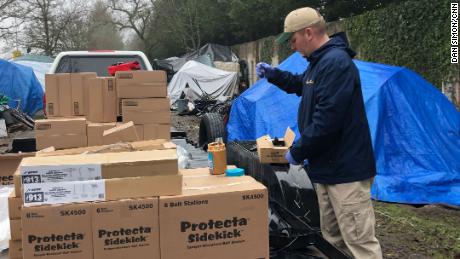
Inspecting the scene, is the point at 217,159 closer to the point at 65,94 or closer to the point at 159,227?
the point at 159,227

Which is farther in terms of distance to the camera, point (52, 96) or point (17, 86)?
point (17, 86)

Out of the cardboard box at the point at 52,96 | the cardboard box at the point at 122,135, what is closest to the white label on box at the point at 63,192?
the cardboard box at the point at 122,135

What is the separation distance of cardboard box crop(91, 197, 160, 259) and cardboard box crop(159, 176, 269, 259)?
0.17ft

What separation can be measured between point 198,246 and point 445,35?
814 cm

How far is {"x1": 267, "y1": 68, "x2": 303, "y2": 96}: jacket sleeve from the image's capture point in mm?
3826

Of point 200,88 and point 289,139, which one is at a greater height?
point 200,88

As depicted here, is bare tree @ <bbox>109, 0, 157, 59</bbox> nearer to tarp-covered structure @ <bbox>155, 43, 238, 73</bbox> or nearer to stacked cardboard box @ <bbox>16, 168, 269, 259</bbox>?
tarp-covered structure @ <bbox>155, 43, 238, 73</bbox>

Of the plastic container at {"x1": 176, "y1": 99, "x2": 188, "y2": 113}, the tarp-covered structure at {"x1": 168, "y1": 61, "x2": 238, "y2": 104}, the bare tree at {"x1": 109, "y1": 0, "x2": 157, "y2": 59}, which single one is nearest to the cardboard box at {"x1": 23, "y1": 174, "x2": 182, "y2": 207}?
the plastic container at {"x1": 176, "y1": 99, "x2": 188, "y2": 113}

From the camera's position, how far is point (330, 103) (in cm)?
298

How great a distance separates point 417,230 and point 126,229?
3780 mm

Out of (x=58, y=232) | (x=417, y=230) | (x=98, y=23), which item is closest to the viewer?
(x=58, y=232)

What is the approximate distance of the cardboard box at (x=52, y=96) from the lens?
4789 mm

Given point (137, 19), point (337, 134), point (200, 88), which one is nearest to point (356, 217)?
point (337, 134)

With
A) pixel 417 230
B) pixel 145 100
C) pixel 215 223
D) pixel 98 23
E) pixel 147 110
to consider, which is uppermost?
pixel 98 23
